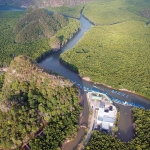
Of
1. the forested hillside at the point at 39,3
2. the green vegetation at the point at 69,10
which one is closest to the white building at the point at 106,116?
the green vegetation at the point at 69,10

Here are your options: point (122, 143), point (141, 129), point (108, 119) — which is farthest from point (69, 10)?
point (122, 143)

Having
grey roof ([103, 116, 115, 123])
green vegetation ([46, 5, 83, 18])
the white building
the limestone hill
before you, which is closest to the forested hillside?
green vegetation ([46, 5, 83, 18])

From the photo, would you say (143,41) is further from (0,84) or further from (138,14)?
(0,84)

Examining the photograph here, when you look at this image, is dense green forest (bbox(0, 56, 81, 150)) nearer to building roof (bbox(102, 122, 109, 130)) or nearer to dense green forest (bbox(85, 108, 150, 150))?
dense green forest (bbox(85, 108, 150, 150))

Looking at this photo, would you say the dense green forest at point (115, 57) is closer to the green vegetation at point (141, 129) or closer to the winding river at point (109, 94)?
the winding river at point (109, 94)

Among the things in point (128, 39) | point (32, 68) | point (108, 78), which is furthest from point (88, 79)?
point (128, 39)
